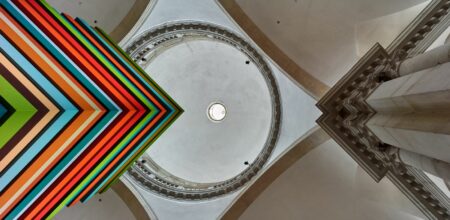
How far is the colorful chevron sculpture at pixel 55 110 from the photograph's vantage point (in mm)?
2930

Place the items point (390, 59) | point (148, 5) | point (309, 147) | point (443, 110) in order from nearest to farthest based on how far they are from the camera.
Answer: point (443, 110) → point (390, 59) → point (148, 5) → point (309, 147)

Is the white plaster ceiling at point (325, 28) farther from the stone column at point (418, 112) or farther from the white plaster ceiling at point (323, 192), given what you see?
the stone column at point (418, 112)

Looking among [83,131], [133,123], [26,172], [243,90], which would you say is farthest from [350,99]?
[243,90]

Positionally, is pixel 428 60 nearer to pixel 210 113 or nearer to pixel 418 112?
pixel 418 112

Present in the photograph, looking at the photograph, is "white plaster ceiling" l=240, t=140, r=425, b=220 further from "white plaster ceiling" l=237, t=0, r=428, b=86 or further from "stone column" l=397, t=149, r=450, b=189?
"stone column" l=397, t=149, r=450, b=189

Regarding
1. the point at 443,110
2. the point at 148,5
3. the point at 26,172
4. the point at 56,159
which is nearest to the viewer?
the point at 26,172

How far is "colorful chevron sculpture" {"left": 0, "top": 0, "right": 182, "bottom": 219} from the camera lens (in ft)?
9.61

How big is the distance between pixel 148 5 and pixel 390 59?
655 centimetres

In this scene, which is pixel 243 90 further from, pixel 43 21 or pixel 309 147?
pixel 43 21

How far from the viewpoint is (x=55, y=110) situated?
309 cm

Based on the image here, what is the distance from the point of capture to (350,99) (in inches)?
281

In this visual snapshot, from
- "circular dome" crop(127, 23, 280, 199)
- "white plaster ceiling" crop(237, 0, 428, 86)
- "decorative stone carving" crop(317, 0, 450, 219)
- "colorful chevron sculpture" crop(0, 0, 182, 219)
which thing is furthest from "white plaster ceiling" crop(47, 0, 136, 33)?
"decorative stone carving" crop(317, 0, 450, 219)

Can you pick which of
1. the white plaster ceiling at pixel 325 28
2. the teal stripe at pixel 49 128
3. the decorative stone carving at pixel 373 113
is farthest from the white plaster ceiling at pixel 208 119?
the teal stripe at pixel 49 128

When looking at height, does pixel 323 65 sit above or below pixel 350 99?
above
